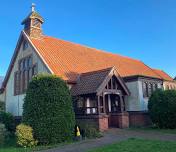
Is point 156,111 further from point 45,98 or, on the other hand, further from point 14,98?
point 14,98

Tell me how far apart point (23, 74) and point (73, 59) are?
5.73 meters

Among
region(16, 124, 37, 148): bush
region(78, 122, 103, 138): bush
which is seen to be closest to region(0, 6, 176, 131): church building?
region(78, 122, 103, 138): bush

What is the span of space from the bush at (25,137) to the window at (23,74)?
1012 cm

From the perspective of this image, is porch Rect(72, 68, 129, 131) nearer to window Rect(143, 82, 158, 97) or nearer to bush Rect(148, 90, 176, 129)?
bush Rect(148, 90, 176, 129)

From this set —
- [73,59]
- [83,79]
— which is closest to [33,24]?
[73,59]

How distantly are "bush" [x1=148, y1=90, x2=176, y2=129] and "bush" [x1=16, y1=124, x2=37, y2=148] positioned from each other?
36.9 feet

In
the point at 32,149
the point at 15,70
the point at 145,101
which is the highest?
the point at 15,70

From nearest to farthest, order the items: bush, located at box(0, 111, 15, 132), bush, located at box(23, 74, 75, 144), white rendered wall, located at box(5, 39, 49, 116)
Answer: bush, located at box(23, 74, 75, 144) < bush, located at box(0, 111, 15, 132) < white rendered wall, located at box(5, 39, 49, 116)

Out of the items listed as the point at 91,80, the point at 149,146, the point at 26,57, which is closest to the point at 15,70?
the point at 26,57

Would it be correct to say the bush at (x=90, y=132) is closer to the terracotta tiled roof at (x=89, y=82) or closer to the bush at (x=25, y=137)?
the terracotta tiled roof at (x=89, y=82)

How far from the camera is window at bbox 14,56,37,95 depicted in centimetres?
2594

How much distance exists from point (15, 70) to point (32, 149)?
15.5m

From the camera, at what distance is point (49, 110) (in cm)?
1652

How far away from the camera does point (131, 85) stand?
25703 millimetres
